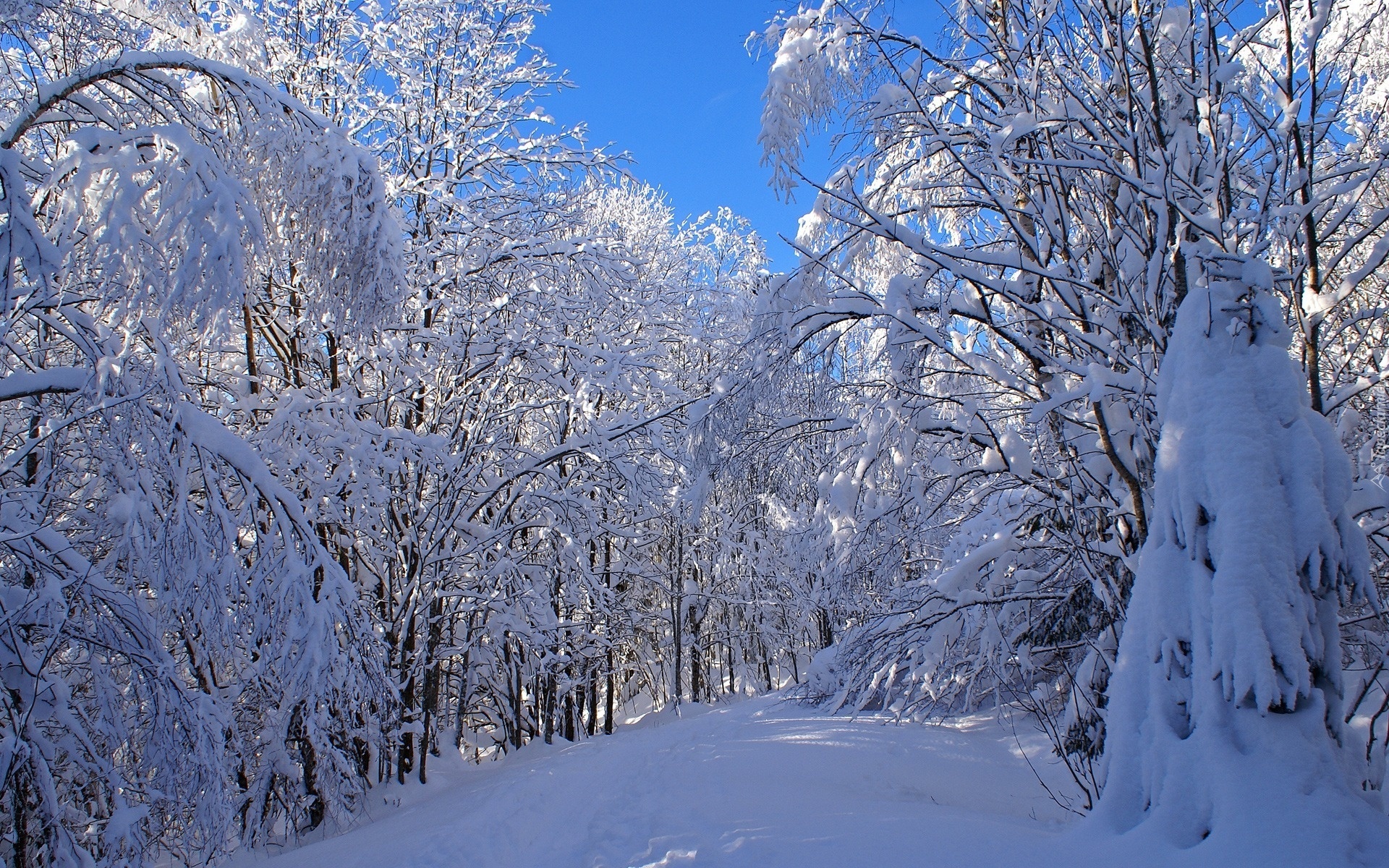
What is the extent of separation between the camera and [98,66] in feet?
11.5

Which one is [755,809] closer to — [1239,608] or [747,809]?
[747,809]

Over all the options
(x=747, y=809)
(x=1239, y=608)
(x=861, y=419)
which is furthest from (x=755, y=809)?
(x=1239, y=608)

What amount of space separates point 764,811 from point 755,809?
4.5 inches

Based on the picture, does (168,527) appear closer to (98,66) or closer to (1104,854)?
(98,66)

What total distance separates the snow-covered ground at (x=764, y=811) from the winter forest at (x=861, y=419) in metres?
0.27

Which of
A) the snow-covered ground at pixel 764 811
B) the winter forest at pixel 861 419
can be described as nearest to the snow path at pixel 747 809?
the snow-covered ground at pixel 764 811

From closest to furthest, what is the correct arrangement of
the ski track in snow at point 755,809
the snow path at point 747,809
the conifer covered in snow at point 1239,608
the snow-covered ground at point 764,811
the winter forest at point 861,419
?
1. the conifer covered in snow at point 1239,608
2. the winter forest at point 861,419
3. the snow-covered ground at point 764,811
4. the ski track in snow at point 755,809
5. the snow path at point 747,809

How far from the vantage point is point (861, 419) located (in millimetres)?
5027

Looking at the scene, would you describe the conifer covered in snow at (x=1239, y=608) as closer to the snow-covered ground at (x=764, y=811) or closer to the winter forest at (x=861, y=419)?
the winter forest at (x=861, y=419)

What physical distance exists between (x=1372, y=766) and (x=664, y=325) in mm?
10604

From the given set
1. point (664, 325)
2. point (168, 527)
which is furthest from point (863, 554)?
point (664, 325)

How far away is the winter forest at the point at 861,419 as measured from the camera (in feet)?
8.01

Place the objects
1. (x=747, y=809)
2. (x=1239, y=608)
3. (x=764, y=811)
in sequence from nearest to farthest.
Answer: (x=1239, y=608) → (x=764, y=811) → (x=747, y=809)

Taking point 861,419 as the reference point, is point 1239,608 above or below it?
below
